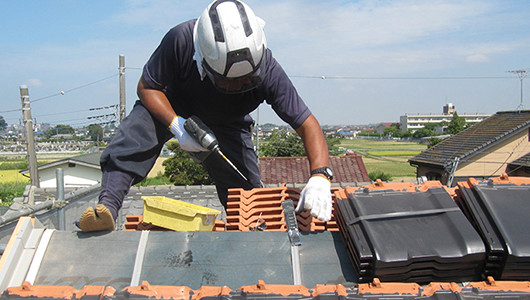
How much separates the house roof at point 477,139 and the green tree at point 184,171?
14.7 metres

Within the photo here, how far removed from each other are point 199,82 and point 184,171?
2801 centimetres

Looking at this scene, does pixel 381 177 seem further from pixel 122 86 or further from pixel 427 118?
pixel 427 118

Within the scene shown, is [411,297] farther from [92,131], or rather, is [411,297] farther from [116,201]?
[92,131]

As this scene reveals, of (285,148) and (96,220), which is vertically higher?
(96,220)

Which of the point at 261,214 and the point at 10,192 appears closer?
the point at 261,214

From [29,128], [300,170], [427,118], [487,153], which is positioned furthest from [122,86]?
[427,118]

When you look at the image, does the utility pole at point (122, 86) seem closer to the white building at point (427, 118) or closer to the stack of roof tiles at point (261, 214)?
the stack of roof tiles at point (261, 214)

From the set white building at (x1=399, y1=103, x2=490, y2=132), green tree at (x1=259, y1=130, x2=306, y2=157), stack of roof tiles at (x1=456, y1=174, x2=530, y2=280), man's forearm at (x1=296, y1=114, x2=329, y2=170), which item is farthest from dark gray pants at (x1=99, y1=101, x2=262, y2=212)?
white building at (x1=399, y1=103, x2=490, y2=132)

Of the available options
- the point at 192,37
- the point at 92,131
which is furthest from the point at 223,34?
the point at 92,131

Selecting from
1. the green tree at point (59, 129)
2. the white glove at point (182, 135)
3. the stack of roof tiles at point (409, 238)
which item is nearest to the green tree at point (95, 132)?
the green tree at point (59, 129)

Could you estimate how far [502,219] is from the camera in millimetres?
A: 2189

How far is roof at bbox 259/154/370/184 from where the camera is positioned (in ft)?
69.5

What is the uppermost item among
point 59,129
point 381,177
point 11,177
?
point 59,129

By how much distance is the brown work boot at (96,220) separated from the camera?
2.38 m
